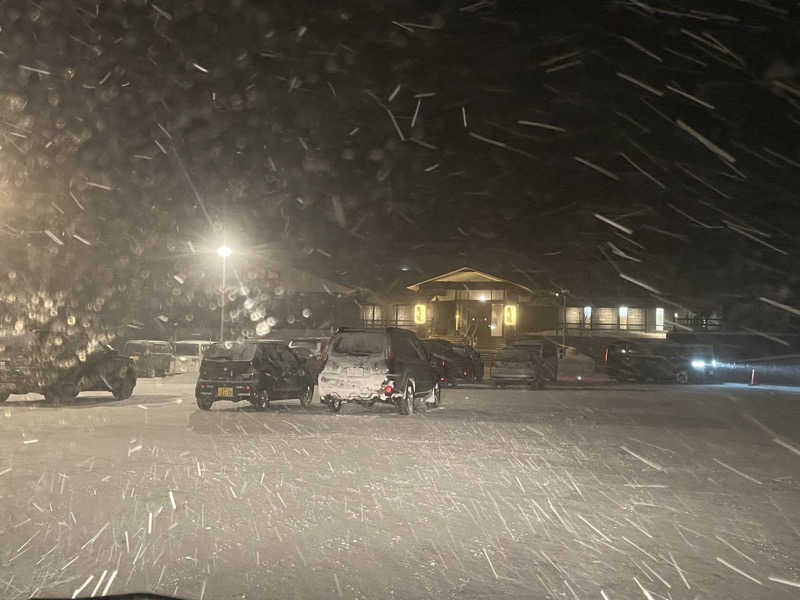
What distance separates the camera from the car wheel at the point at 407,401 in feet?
56.5

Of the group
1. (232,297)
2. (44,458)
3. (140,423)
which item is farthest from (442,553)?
(232,297)

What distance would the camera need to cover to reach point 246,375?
1772 centimetres

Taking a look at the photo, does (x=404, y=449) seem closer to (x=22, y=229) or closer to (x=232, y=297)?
(x=22, y=229)

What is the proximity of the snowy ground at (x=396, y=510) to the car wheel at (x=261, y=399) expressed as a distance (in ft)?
10.1

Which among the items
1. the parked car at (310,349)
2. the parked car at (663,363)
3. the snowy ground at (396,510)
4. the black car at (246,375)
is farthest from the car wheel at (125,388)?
the parked car at (663,363)

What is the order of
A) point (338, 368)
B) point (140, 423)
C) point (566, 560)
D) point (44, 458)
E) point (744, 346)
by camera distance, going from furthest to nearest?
point (744, 346) → point (338, 368) → point (140, 423) → point (44, 458) → point (566, 560)

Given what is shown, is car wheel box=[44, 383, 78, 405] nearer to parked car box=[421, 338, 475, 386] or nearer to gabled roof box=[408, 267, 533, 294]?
parked car box=[421, 338, 475, 386]

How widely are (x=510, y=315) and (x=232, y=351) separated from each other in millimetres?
40115

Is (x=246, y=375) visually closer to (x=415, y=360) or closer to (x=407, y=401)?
(x=407, y=401)

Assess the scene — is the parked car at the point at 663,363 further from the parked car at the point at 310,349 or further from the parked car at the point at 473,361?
the parked car at the point at 310,349

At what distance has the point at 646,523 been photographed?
703cm

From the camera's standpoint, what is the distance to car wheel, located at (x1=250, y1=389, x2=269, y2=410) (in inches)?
704

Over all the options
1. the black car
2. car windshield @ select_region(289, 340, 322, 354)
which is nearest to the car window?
the black car

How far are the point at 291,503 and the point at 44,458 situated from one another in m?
4.49
